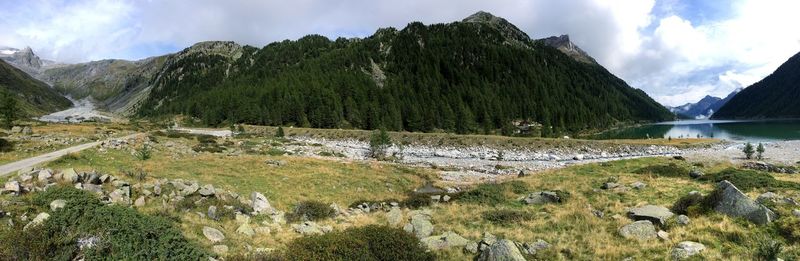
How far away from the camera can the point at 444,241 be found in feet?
55.6

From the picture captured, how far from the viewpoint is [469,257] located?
1538 cm

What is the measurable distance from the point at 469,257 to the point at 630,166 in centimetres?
3756

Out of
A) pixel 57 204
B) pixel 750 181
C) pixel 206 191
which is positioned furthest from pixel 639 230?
pixel 57 204

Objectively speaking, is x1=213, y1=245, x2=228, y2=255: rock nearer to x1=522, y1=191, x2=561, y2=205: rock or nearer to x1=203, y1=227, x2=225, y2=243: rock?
x1=203, y1=227, x2=225, y2=243: rock

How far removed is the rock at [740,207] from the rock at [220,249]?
20251mm

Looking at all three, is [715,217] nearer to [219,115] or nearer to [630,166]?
[630,166]

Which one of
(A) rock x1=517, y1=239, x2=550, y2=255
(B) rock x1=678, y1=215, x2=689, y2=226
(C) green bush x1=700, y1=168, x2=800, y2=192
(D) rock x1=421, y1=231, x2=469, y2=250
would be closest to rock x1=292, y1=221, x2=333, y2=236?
(D) rock x1=421, y1=231, x2=469, y2=250

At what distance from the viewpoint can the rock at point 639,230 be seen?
1675 centimetres

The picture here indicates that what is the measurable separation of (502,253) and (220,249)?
953 centimetres

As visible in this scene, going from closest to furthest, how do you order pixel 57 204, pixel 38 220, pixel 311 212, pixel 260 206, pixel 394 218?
pixel 38 220 < pixel 57 204 < pixel 394 218 < pixel 260 206 < pixel 311 212

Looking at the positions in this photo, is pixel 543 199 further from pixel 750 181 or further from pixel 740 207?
pixel 750 181

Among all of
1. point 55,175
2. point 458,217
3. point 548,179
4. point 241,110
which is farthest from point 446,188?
point 241,110

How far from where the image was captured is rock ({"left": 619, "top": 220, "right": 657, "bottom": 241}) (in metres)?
16.7

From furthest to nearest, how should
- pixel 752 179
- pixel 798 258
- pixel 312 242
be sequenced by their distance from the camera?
1. pixel 752 179
2. pixel 312 242
3. pixel 798 258
